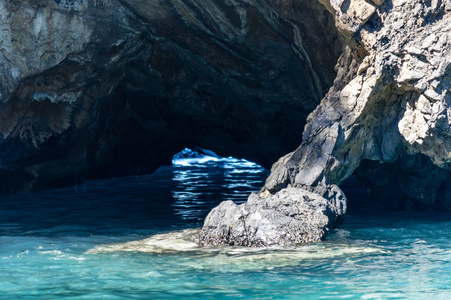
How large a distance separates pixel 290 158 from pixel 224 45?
376cm

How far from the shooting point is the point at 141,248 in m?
6.08

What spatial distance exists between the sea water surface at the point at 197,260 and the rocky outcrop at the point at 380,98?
0.81 meters

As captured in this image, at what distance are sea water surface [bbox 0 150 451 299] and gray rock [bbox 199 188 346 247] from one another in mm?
220

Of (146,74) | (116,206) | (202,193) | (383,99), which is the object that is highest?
(146,74)

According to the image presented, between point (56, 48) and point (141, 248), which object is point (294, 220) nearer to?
point (141, 248)

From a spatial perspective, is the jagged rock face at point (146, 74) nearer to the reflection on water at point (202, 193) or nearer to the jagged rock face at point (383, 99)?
the reflection on water at point (202, 193)

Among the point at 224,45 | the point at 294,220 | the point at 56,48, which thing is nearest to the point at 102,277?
the point at 294,220

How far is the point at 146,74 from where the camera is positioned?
11961mm

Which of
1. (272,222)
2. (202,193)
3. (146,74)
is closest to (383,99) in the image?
(272,222)

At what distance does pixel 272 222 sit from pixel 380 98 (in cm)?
252

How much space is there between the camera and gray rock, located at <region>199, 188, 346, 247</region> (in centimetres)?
612

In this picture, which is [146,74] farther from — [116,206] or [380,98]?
[380,98]

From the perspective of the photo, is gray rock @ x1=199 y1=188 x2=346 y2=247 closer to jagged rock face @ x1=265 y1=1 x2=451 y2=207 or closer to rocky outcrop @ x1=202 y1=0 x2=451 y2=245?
rocky outcrop @ x1=202 y1=0 x2=451 y2=245

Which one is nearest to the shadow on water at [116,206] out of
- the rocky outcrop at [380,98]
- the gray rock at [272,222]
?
the gray rock at [272,222]
